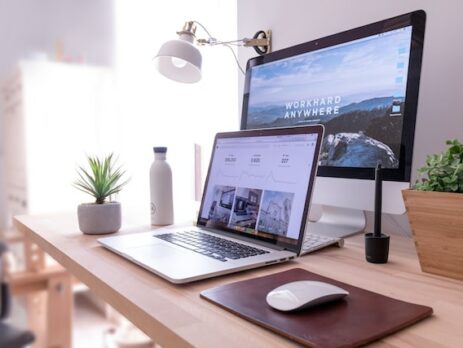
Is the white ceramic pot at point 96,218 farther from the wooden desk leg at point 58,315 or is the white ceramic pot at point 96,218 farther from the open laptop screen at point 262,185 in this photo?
the wooden desk leg at point 58,315

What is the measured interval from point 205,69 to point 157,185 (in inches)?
33.2

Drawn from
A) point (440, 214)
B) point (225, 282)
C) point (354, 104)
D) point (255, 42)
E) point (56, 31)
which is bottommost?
point (225, 282)

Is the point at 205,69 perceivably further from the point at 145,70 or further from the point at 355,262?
the point at 355,262

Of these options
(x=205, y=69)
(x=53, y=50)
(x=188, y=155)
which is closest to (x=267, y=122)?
(x=205, y=69)

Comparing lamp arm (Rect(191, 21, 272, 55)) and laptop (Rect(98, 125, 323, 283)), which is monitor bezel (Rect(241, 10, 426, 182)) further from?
lamp arm (Rect(191, 21, 272, 55))

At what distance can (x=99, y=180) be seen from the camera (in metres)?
0.93

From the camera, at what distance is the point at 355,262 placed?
0.63 m

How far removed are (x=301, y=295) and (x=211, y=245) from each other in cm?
30

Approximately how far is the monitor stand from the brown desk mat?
0.32 meters

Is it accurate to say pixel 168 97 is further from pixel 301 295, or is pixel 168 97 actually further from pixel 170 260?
pixel 301 295

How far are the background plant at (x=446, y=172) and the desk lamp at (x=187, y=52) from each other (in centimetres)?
62

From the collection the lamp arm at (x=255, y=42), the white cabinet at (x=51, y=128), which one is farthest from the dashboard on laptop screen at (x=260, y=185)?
the white cabinet at (x=51, y=128)

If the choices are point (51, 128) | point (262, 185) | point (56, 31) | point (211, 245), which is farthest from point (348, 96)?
point (56, 31)

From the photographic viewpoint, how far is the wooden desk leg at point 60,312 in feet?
6.16
